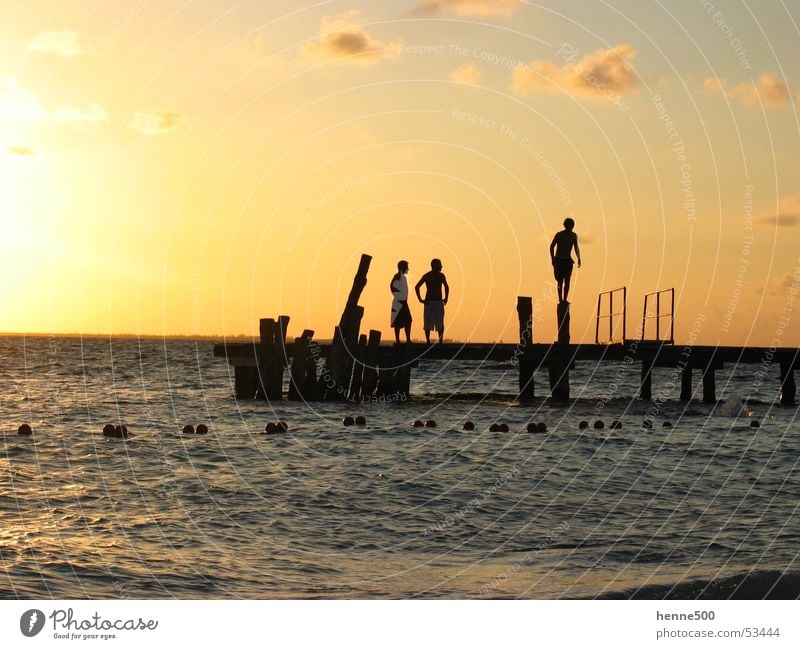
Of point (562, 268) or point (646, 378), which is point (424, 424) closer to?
point (562, 268)

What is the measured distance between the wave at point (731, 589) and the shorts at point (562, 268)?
14.0m

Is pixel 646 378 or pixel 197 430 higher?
pixel 646 378

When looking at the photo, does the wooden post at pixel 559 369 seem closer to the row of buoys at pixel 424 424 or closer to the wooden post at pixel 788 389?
the row of buoys at pixel 424 424

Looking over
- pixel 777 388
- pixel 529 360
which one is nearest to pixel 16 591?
pixel 529 360

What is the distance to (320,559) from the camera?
14016mm

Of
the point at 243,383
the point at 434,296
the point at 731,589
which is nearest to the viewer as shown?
the point at 731,589

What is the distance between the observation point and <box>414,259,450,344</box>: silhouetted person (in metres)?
27.4

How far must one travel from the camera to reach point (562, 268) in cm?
2622

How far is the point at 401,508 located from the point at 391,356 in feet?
47.1

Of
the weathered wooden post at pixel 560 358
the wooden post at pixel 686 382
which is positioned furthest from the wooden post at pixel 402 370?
the wooden post at pixel 686 382

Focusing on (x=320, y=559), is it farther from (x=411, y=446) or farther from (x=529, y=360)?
(x=529, y=360)

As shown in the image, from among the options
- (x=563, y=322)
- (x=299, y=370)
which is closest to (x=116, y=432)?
(x=299, y=370)

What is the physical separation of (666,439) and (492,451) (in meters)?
5.28

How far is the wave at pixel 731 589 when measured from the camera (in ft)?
38.3
